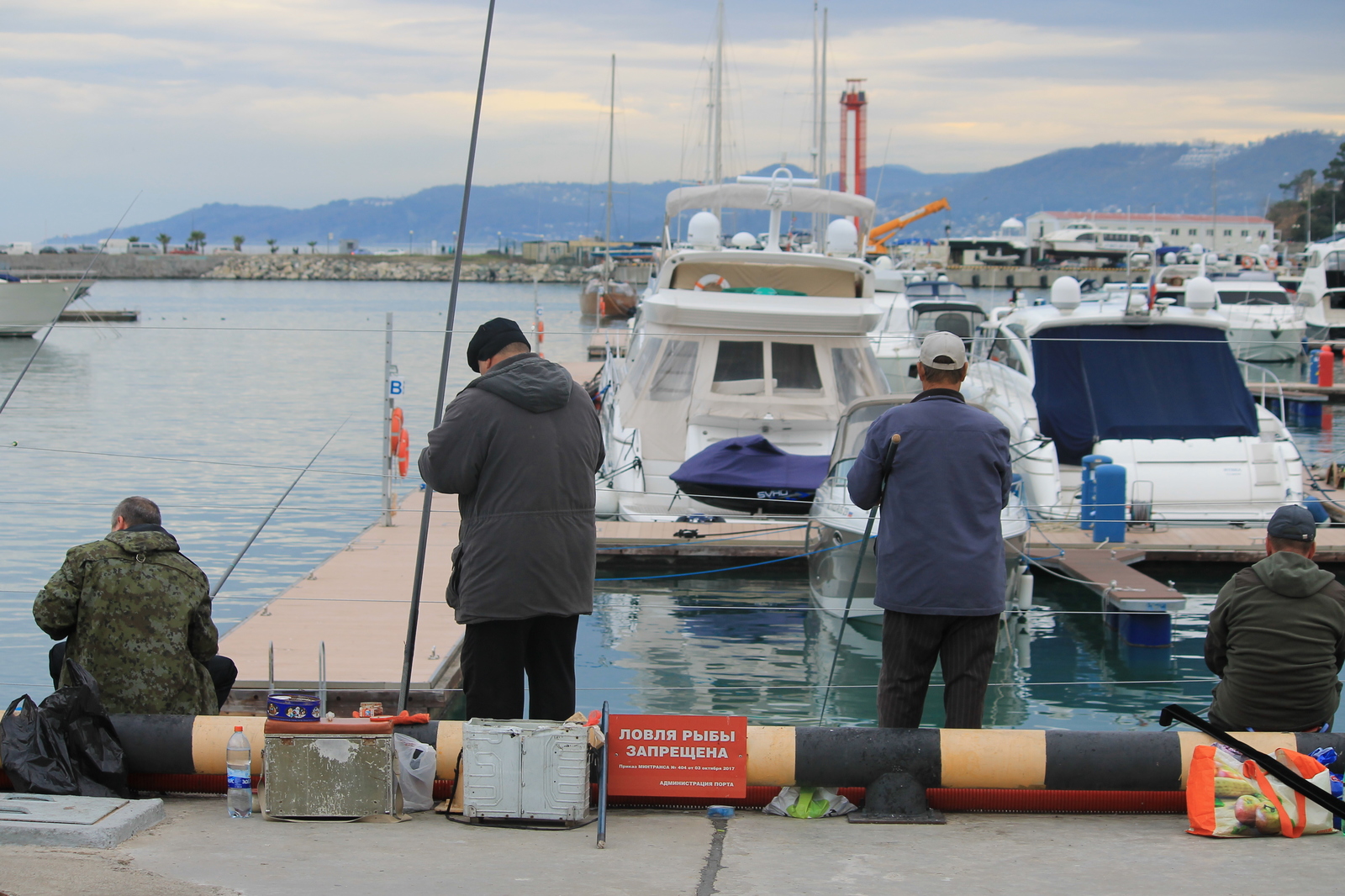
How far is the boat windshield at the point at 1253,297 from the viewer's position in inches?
1510

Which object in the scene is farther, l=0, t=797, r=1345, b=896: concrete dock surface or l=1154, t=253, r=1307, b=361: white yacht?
l=1154, t=253, r=1307, b=361: white yacht

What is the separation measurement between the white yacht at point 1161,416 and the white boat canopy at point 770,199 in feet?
9.83

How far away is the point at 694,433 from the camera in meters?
12.6

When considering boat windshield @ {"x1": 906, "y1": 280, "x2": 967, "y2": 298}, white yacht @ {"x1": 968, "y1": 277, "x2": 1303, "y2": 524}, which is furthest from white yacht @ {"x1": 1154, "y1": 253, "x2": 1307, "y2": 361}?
white yacht @ {"x1": 968, "y1": 277, "x2": 1303, "y2": 524}

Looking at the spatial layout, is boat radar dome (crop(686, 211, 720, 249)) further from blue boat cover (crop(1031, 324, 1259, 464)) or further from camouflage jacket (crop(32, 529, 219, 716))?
camouflage jacket (crop(32, 529, 219, 716))

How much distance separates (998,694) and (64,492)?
12422 mm

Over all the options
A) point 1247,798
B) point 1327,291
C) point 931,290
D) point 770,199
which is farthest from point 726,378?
point 1327,291

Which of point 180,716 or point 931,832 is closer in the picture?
point 931,832

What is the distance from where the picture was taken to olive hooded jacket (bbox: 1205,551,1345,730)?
4.42 m

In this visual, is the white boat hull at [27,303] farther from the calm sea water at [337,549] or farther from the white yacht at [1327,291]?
the white yacht at [1327,291]

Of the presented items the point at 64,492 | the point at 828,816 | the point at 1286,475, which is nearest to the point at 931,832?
the point at 828,816

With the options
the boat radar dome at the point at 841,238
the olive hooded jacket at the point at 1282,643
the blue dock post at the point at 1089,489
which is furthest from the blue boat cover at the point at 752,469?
the olive hooded jacket at the point at 1282,643

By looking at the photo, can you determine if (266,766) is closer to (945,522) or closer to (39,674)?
(945,522)

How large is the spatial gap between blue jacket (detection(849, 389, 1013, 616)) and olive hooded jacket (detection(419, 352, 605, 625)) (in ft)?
3.35
